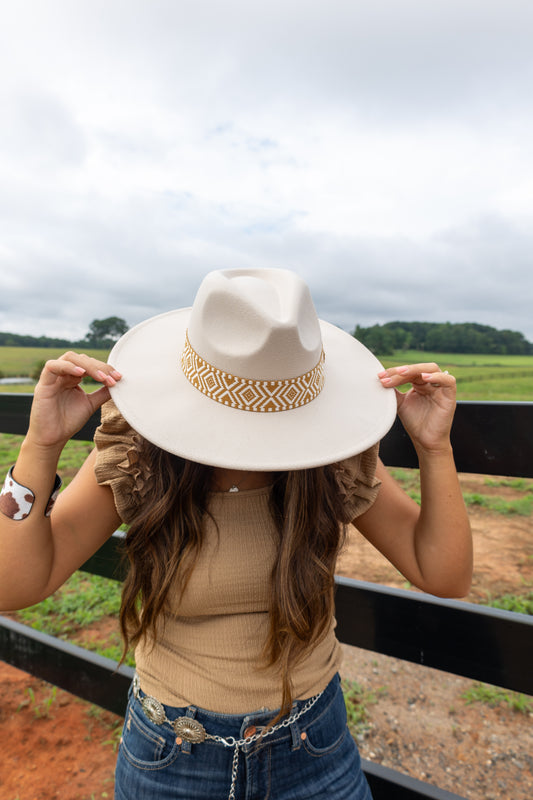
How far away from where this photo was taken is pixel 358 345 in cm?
137

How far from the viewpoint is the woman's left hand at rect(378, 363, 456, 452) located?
124 cm

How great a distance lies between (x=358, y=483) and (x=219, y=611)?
0.49 metres

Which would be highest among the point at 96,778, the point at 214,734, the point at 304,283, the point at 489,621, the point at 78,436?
the point at 304,283

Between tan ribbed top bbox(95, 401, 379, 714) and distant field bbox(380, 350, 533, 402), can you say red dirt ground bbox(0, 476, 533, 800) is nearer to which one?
tan ribbed top bbox(95, 401, 379, 714)

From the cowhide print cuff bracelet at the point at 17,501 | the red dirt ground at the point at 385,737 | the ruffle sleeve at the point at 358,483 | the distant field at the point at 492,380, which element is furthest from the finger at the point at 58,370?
the distant field at the point at 492,380

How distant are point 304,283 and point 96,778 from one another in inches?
93.9

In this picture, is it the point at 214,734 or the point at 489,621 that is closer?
the point at 214,734

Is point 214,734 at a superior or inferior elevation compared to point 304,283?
inferior

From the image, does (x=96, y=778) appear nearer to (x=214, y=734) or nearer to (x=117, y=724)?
(x=117, y=724)

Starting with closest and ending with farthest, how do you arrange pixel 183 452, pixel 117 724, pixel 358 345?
pixel 183 452 < pixel 358 345 < pixel 117 724

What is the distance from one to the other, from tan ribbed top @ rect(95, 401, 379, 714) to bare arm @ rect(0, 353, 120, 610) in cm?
9

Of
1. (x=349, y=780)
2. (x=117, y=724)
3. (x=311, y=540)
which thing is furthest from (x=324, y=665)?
(x=117, y=724)

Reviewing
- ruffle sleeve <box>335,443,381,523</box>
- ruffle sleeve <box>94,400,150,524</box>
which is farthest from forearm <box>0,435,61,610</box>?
ruffle sleeve <box>335,443,381,523</box>

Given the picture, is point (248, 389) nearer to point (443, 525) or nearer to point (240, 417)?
point (240, 417)
